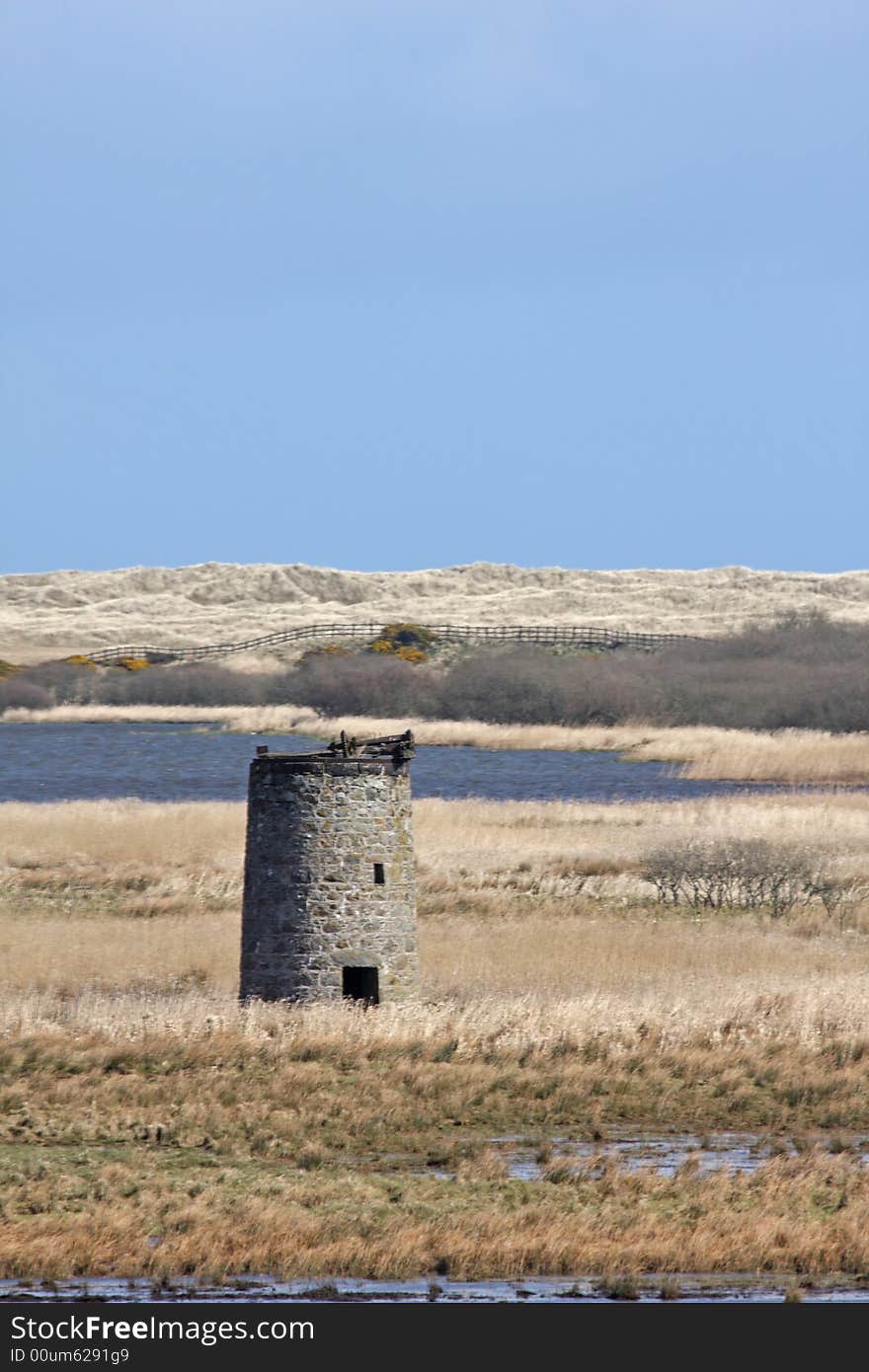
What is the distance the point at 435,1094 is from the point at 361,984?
9.59 feet

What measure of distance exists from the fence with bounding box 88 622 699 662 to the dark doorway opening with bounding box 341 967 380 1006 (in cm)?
10243

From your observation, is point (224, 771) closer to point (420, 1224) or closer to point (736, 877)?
point (736, 877)

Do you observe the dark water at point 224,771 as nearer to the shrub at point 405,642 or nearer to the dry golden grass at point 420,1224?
the shrub at point 405,642

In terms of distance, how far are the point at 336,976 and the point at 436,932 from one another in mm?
10684

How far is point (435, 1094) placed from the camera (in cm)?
2086

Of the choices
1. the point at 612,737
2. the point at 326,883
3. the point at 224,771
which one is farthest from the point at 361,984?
the point at 612,737

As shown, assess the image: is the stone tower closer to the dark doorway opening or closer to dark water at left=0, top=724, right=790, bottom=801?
the dark doorway opening

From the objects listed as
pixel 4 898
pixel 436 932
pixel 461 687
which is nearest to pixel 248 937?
pixel 436 932

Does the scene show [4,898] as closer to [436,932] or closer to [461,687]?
[436,932]

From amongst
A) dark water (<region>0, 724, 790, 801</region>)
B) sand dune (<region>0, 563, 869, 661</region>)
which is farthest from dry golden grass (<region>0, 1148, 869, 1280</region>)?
sand dune (<region>0, 563, 869, 661</region>)

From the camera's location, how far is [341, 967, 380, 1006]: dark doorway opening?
23.2 m

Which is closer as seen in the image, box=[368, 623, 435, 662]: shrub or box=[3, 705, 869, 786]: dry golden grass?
box=[3, 705, 869, 786]: dry golden grass

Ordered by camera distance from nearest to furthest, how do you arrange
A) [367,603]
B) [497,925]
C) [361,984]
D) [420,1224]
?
[420,1224] < [361,984] < [497,925] < [367,603]
